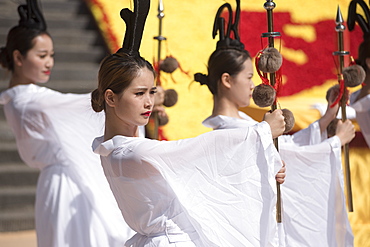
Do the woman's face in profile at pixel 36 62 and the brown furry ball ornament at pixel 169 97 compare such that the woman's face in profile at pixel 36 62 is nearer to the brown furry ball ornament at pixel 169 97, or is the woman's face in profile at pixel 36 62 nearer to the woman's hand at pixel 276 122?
the brown furry ball ornament at pixel 169 97

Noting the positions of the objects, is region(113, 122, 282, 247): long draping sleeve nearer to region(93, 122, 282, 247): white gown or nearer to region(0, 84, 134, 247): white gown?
region(93, 122, 282, 247): white gown

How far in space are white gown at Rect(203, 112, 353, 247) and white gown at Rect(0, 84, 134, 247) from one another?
778 mm

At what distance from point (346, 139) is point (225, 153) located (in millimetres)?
1070

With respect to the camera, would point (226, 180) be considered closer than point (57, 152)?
Yes

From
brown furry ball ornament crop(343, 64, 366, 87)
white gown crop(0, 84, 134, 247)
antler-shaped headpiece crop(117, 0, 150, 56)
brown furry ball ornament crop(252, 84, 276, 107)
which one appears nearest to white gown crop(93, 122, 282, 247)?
brown furry ball ornament crop(252, 84, 276, 107)

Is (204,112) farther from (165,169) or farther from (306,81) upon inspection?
(165,169)

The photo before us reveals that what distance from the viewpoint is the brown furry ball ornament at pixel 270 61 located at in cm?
Answer: 264

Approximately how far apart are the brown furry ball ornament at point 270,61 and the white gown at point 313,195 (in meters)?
0.67

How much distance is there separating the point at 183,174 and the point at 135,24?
0.59m

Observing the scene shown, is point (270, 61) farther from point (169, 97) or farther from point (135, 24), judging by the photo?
point (169, 97)

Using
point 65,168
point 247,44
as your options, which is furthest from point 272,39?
point 247,44

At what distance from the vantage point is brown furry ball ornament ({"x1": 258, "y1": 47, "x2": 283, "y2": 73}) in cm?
264

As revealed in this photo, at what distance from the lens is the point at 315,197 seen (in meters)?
3.37

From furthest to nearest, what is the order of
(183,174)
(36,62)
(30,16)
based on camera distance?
(30,16)
(36,62)
(183,174)
